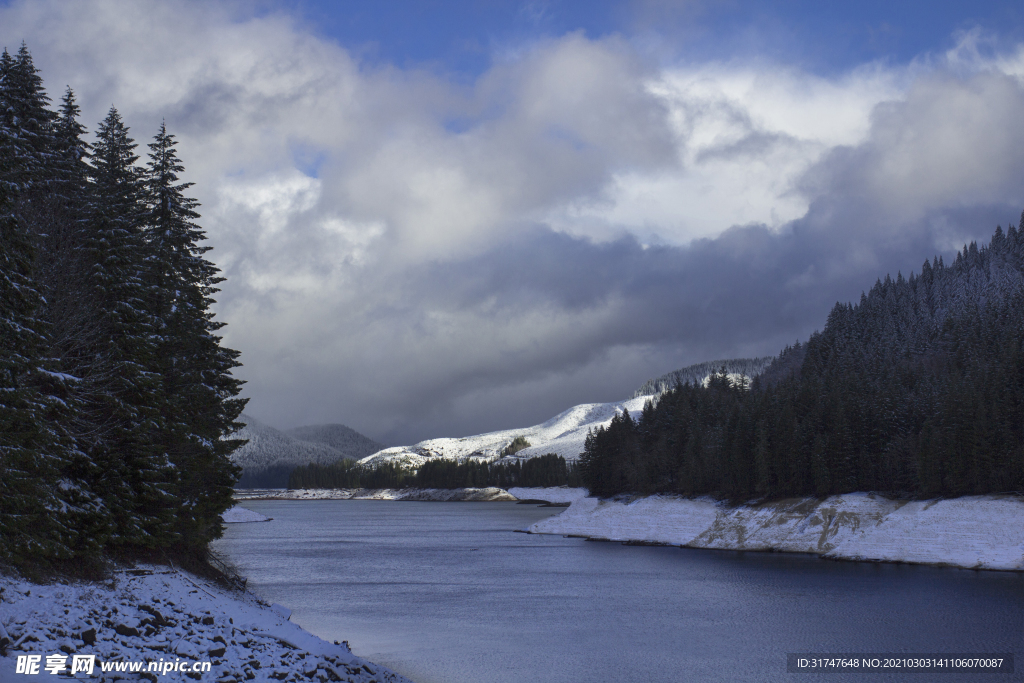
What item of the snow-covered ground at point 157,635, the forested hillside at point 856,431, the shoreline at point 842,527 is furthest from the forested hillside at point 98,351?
the forested hillside at point 856,431

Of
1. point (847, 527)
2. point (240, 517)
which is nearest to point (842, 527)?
point (847, 527)

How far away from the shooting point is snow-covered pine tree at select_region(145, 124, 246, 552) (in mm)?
38625

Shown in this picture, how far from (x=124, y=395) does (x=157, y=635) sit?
12.9 metres

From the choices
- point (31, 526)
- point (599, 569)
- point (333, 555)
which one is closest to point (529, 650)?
point (31, 526)

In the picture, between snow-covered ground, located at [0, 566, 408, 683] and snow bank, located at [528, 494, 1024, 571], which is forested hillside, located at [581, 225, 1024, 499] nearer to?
snow bank, located at [528, 494, 1024, 571]

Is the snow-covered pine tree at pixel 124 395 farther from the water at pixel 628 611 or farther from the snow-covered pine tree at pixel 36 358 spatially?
the water at pixel 628 611

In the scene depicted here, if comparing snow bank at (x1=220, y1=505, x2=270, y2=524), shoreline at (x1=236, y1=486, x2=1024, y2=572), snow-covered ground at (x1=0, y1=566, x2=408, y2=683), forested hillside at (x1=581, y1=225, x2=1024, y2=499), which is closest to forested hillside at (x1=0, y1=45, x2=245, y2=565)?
snow-covered ground at (x1=0, y1=566, x2=408, y2=683)

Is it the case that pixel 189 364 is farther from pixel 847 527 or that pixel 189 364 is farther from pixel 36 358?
pixel 847 527

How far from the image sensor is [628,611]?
152ft

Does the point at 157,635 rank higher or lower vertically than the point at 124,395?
lower

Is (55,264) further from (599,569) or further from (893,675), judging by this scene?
(599,569)

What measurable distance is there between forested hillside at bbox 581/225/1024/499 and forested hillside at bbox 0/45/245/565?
69999mm

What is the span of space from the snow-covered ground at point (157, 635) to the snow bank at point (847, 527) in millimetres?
58373

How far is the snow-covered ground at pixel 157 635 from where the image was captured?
65.2 feet
